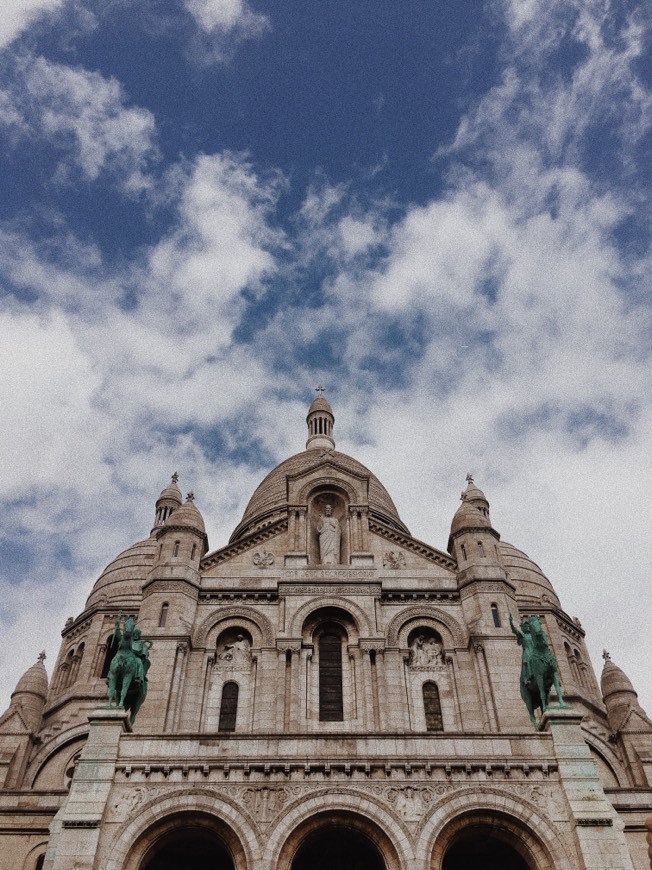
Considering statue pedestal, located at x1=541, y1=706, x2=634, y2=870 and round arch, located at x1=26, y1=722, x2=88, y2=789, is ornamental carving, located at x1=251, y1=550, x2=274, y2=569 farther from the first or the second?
statue pedestal, located at x1=541, y1=706, x2=634, y2=870

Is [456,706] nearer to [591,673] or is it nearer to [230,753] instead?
[230,753]

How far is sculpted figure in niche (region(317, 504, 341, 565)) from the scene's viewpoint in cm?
2911

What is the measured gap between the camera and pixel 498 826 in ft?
59.8

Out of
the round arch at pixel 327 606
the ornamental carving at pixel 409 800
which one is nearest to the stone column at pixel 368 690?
the round arch at pixel 327 606

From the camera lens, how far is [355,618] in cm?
2645

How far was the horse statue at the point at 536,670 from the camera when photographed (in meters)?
20.7

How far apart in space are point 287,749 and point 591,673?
22861 millimetres

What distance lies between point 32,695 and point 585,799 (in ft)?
76.1

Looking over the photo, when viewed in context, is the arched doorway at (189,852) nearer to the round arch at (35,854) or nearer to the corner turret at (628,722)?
the round arch at (35,854)

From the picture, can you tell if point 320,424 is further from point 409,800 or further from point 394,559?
point 409,800

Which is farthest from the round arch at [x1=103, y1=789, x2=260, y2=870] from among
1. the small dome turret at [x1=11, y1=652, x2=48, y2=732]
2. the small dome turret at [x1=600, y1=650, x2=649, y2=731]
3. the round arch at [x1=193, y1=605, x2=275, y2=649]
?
the small dome turret at [x1=600, y1=650, x2=649, y2=731]

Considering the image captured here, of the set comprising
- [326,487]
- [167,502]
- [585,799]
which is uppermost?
[167,502]

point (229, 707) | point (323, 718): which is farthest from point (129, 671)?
point (323, 718)

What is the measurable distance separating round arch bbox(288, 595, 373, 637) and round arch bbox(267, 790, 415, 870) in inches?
311
